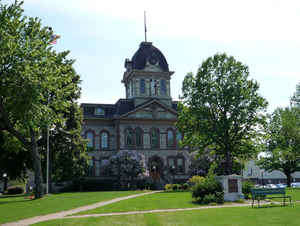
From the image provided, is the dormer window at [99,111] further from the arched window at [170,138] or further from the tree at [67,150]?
the tree at [67,150]

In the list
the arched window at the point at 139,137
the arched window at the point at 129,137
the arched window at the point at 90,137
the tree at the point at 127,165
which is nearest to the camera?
the tree at the point at 127,165

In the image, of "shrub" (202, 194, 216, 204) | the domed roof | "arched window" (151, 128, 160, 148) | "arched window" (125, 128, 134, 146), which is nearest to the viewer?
"shrub" (202, 194, 216, 204)

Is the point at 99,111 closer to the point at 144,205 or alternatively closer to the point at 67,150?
the point at 67,150

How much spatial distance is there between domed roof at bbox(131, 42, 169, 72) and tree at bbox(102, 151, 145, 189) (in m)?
16.9

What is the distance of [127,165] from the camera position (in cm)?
4881

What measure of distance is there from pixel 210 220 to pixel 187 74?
21935 mm

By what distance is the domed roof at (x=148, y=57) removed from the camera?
60.6m

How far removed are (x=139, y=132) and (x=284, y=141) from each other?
21609mm

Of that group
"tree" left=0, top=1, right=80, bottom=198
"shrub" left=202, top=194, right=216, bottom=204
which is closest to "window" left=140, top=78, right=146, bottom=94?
"tree" left=0, top=1, right=80, bottom=198

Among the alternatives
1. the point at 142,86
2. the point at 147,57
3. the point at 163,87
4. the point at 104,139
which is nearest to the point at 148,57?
the point at 147,57

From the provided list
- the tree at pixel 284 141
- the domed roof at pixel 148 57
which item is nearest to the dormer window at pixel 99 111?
the domed roof at pixel 148 57

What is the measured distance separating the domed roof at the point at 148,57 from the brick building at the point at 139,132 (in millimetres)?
1484

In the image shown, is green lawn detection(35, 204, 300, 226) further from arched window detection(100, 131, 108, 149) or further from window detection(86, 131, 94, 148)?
arched window detection(100, 131, 108, 149)

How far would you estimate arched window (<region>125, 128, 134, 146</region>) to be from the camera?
182 feet
